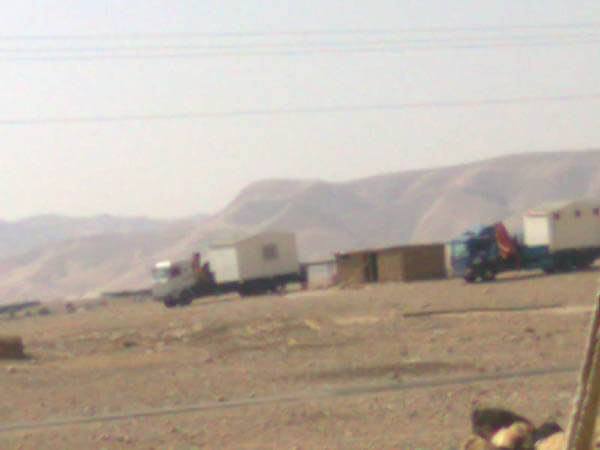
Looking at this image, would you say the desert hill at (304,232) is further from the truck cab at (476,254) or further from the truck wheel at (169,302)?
the truck cab at (476,254)

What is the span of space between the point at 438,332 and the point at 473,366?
6.06 meters

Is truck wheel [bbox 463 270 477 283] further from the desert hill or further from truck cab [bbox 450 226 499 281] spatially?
the desert hill

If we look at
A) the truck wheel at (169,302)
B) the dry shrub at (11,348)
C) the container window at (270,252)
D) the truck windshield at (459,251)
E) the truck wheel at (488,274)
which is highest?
the container window at (270,252)

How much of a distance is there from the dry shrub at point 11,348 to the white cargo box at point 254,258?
28.0m

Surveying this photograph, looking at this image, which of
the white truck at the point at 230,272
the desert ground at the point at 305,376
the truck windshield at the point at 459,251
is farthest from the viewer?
the white truck at the point at 230,272

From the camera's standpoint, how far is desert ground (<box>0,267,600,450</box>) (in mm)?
13984

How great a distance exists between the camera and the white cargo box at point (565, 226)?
4591 cm

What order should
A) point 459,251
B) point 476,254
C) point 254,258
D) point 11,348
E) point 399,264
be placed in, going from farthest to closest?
point 254,258 → point 399,264 → point 459,251 → point 476,254 → point 11,348

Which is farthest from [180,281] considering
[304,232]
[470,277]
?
[304,232]

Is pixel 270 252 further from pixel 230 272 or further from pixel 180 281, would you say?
pixel 180 281

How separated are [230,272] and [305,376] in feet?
116

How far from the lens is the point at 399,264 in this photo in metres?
49.8

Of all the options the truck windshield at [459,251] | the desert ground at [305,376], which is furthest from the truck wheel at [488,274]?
the desert ground at [305,376]

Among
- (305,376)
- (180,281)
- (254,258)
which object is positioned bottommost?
(305,376)
